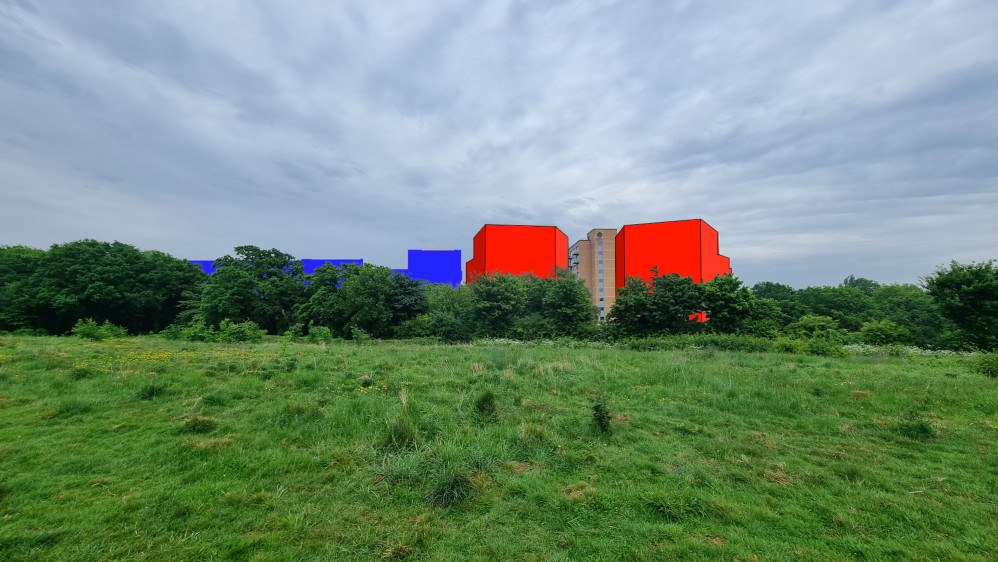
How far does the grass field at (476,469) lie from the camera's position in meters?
3.60

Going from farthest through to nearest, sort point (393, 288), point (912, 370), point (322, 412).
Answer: point (393, 288) → point (912, 370) → point (322, 412)

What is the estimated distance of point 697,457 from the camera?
573 centimetres

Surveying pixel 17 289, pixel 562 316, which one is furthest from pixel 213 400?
pixel 17 289

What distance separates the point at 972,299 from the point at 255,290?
166ft

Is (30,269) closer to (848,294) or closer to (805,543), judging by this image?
(805,543)

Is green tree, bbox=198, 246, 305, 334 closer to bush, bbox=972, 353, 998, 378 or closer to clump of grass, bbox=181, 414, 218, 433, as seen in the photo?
clump of grass, bbox=181, 414, 218, 433

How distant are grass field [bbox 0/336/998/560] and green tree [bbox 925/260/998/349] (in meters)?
18.0

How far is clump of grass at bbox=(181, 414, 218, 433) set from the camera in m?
5.99

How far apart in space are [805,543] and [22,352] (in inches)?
718

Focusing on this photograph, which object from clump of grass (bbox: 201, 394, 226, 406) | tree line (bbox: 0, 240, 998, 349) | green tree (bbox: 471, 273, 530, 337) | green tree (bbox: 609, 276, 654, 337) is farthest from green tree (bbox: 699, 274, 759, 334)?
clump of grass (bbox: 201, 394, 226, 406)

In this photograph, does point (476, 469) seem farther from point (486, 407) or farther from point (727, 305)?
point (727, 305)

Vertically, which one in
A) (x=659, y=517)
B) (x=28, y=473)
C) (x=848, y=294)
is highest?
(x=848, y=294)

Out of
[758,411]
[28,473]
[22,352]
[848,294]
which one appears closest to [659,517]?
[758,411]

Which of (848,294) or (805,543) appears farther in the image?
(848,294)
